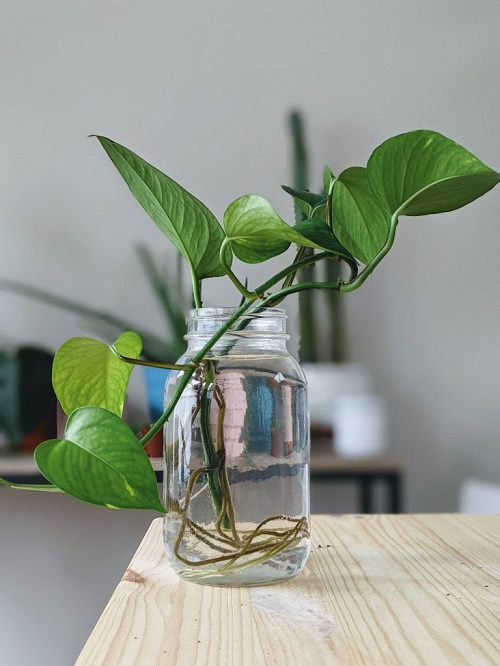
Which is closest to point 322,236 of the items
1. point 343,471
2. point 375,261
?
point 375,261

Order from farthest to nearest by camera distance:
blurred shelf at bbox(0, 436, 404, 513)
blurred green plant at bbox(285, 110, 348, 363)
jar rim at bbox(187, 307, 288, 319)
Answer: blurred green plant at bbox(285, 110, 348, 363)
blurred shelf at bbox(0, 436, 404, 513)
jar rim at bbox(187, 307, 288, 319)

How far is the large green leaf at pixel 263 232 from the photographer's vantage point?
1.08 feet

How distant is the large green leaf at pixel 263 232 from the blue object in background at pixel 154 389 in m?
0.96

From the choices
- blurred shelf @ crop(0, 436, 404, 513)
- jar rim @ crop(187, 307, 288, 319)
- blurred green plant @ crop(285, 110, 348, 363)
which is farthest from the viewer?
blurred green plant @ crop(285, 110, 348, 363)

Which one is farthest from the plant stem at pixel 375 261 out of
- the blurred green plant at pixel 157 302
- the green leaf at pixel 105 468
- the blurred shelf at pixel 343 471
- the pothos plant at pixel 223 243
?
the blurred green plant at pixel 157 302

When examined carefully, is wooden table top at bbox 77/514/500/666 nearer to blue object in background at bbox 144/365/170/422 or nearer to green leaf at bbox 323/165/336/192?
green leaf at bbox 323/165/336/192

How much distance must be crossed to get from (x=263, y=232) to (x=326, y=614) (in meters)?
0.17

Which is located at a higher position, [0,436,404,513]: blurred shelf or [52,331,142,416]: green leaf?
[52,331,142,416]: green leaf

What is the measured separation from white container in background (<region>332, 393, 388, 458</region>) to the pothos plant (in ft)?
2.96

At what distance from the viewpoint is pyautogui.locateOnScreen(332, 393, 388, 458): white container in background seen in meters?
1.28

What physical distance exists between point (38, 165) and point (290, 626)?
1.26m

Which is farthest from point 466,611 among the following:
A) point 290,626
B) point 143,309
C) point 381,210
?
point 143,309

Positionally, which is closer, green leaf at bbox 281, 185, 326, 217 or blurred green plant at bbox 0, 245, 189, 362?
green leaf at bbox 281, 185, 326, 217

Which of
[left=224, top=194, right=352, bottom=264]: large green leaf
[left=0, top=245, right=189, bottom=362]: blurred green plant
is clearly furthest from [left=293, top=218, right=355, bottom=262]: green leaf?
[left=0, top=245, right=189, bottom=362]: blurred green plant
